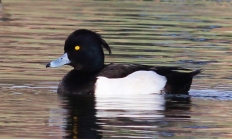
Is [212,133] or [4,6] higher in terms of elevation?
[212,133]

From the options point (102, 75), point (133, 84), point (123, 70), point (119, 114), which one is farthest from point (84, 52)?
point (119, 114)

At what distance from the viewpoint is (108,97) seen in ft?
36.9

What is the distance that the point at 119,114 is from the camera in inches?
393

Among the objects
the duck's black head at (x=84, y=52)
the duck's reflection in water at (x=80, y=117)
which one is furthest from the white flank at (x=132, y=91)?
the duck's black head at (x=84, y=52)

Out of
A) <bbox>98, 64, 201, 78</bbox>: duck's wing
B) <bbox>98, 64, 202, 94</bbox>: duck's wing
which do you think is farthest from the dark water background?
<bbox>98, 64, 201, 78</bbox>: duck's wing

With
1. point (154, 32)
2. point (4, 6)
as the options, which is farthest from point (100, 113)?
point (4, 6)

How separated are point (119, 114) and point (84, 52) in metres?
2.11

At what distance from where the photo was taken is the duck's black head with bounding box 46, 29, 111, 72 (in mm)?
11820

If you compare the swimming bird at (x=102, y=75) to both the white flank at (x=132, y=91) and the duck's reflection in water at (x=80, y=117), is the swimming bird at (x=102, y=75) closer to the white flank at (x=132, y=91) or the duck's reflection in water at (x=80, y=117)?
the white flank at (x=132, y=91)

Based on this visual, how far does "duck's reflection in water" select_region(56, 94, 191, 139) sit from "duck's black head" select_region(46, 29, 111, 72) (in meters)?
0.62

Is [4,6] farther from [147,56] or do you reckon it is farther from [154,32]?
[147,56]

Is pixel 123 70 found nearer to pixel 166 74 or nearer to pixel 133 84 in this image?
pixel 133 84

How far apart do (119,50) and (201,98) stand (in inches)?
184

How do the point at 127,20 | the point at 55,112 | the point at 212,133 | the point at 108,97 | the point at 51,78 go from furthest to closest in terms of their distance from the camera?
the point at 127,20
the point at 51,78
the point at 108,97
the point at 55,112
the point at 212,133
